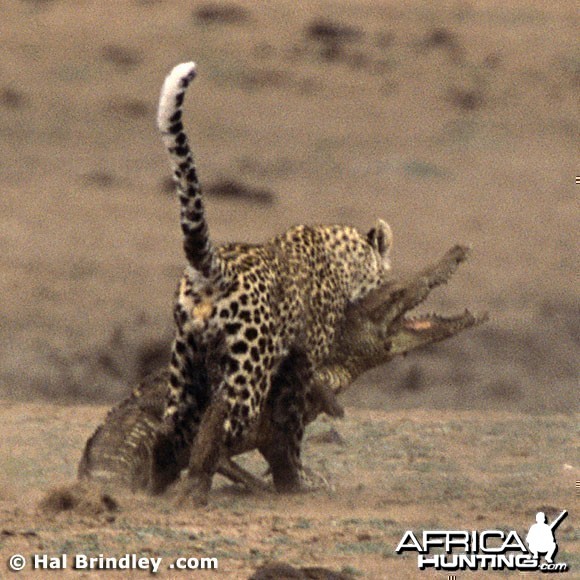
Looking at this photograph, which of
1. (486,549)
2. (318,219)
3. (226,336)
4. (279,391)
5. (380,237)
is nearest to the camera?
(486,549)

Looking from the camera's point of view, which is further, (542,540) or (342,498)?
(342,498)

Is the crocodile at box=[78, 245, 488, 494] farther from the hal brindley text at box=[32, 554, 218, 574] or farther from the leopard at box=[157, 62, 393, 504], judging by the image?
the hal brindley text at box=[32, 554, 218, 574]

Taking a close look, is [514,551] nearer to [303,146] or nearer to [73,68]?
[303,146]

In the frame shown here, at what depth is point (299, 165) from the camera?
25766mm

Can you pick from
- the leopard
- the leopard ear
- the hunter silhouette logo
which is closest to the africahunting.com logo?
the hunter silhouette logo

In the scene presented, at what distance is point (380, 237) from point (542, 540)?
141 inches

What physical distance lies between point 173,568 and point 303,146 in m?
17.0

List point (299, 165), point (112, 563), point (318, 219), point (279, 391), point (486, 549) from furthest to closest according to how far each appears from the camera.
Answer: point (299, 165) < point (318, 219) < point (279, 391) < point (486, 549) < point (112, 563)

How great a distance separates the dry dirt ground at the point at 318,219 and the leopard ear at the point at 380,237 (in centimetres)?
115

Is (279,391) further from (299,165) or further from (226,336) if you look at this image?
(299,165)

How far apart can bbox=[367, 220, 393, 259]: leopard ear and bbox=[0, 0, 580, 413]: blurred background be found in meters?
3.77

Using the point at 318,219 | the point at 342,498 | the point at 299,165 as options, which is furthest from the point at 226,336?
the point at 299,165

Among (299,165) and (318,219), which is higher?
(299,165)

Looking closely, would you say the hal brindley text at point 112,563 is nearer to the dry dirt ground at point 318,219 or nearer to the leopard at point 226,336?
the dry dirt ground at point 318,219
